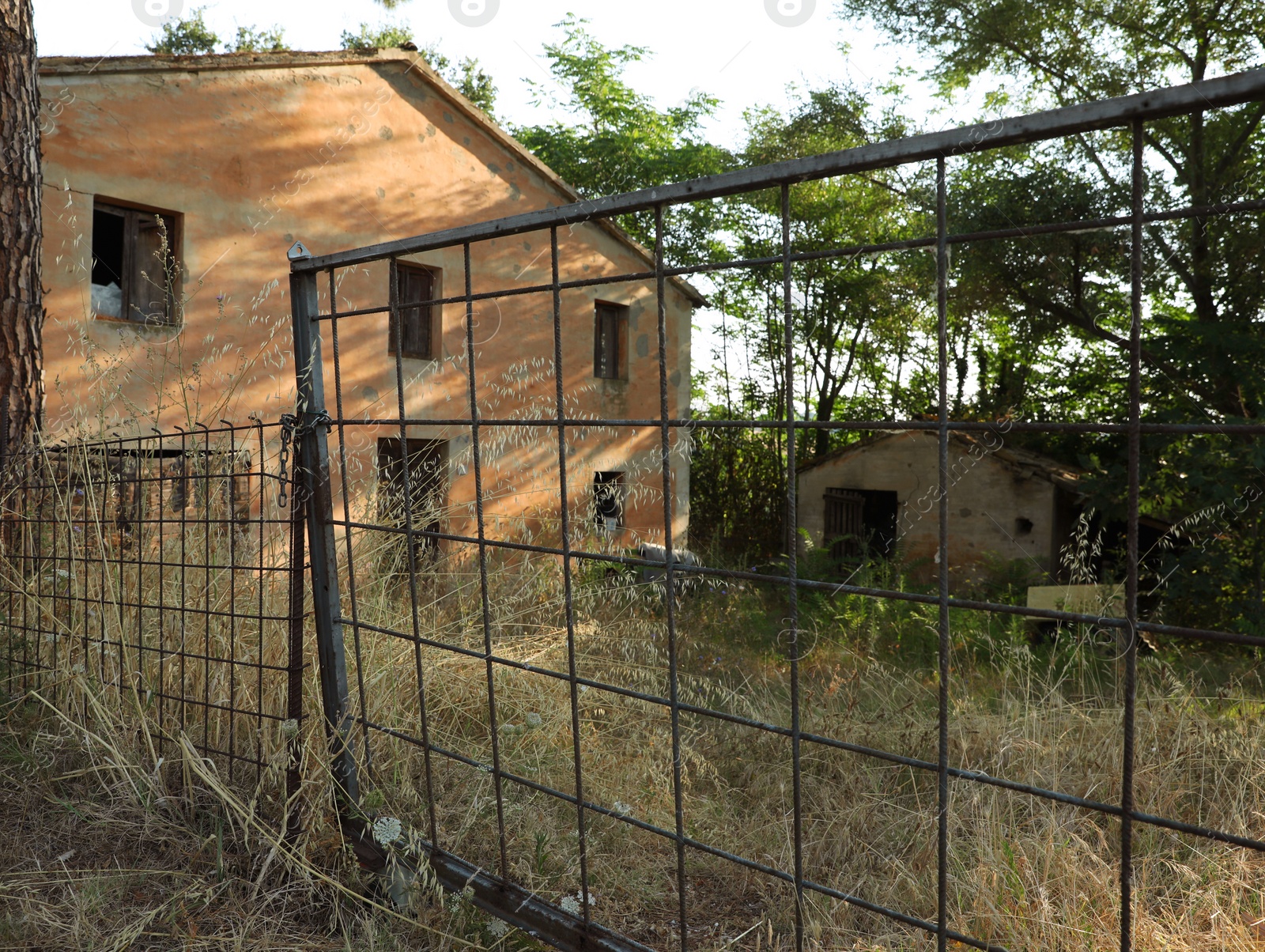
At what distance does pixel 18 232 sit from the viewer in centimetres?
407

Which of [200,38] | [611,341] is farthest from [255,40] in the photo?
[611,341]

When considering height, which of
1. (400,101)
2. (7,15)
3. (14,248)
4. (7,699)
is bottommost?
(7,699)

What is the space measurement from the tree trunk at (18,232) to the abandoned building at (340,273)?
59 cm

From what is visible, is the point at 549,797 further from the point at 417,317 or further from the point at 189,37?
the point at 189,37

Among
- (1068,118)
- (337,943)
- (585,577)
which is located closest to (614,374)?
(585,577)

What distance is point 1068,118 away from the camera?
1285 mm

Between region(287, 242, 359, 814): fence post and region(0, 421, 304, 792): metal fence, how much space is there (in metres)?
0.08

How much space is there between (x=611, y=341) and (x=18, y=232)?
283 inches

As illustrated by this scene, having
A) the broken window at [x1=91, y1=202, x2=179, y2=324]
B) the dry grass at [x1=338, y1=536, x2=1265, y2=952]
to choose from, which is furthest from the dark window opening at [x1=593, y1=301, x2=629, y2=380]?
the dry grass at [x1=338, y1=536, x2=1265, y2=952]

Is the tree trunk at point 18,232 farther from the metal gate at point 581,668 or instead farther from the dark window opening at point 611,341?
the dark window opening at point 611,341

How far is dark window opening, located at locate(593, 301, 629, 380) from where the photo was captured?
416 inches

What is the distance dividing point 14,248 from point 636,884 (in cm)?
391

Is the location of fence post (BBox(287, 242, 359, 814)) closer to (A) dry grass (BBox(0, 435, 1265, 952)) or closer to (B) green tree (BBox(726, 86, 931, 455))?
(A) dry grass (BBox(0, 435, 1265, 952))

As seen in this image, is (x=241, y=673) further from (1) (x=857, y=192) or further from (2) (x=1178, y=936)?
(1) (x=857, y=192)
